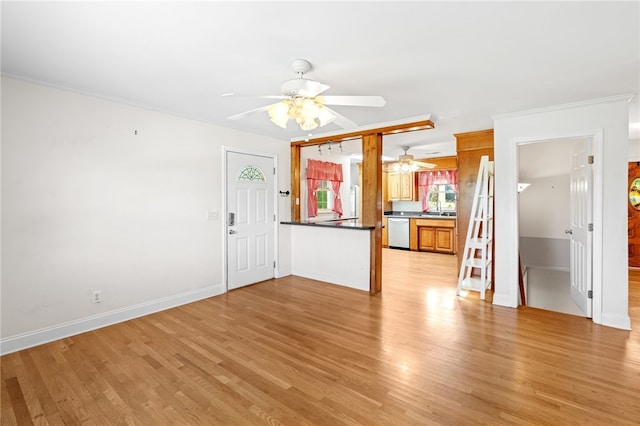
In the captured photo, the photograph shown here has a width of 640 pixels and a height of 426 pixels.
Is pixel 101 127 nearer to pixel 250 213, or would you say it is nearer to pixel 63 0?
pixel 63 0

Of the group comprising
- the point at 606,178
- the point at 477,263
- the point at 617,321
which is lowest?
the point at 617,321

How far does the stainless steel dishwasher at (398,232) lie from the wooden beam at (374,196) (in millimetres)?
3665

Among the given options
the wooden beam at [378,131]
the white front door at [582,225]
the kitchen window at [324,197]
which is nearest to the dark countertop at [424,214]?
the kitchen window at [324,197]

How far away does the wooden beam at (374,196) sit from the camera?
424 centimetres

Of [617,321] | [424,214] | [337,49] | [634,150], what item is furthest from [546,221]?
[337,49]

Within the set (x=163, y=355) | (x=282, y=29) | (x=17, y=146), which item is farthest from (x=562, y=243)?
(x=17, y=146)

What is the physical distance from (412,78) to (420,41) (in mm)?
616

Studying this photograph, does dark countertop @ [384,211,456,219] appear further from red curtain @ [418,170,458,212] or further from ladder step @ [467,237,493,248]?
ladder step @ [467,237,493,248]

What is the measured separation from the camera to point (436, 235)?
727 centimetres

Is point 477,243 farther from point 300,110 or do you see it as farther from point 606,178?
point 300,110

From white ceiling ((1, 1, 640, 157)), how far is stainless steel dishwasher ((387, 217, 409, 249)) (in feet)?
15.6

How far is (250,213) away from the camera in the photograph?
15.2ft

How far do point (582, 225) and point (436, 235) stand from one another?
12.5 ft

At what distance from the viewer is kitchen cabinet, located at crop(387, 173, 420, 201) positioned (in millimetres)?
8086
